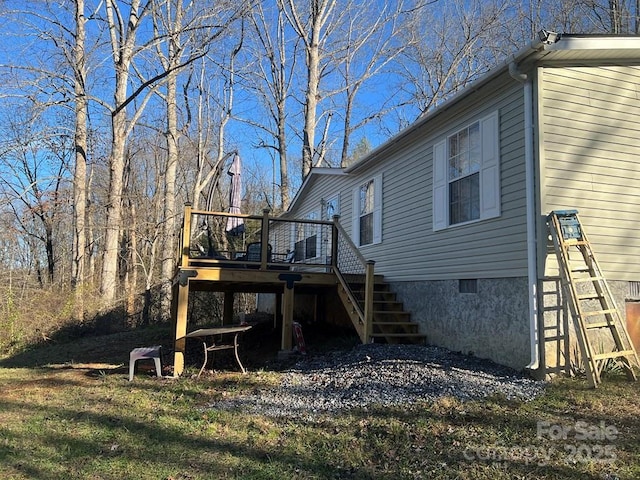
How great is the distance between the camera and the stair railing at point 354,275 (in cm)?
731

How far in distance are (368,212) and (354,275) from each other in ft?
6.37

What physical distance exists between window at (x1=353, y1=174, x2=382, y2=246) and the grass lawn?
5.16 metres

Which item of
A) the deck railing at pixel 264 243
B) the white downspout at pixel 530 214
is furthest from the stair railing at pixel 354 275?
the white downspout at pixel 530 214

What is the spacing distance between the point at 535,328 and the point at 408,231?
135 inches

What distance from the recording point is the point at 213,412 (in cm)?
484

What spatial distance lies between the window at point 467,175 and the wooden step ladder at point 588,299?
1.01 metres

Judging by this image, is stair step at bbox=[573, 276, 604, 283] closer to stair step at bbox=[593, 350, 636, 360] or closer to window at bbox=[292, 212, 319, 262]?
stair step at bbox=[593, 350, 636, 360]

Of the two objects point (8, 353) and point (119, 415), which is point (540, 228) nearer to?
point (119, 415)

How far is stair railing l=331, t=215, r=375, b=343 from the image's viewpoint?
7.31m

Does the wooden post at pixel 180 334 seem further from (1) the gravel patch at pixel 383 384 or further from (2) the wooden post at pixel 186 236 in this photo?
(1) the gravel patch at pixel 383 384

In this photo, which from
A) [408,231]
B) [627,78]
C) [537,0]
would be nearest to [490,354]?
[408,231]

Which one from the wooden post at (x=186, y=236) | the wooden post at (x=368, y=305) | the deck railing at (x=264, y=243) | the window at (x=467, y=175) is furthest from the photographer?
the deck railing at (x=264, y=243)

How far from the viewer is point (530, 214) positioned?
18.5ft

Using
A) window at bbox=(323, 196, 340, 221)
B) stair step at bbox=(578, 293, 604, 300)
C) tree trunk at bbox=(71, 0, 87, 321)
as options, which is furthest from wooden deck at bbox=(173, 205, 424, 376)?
tree trunk at bbox=(71, 0, 87, 321)
